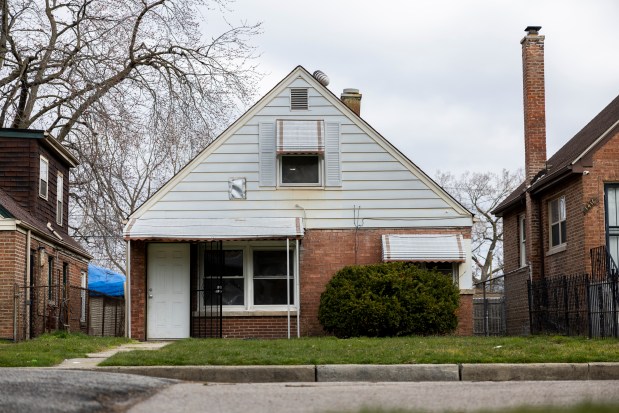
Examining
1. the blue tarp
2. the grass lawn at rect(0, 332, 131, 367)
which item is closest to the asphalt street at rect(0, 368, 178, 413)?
the grass lawn at rect(0, 332, 131, 367)

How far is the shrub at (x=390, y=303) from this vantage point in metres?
20.8

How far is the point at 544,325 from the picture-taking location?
22422 millimetres

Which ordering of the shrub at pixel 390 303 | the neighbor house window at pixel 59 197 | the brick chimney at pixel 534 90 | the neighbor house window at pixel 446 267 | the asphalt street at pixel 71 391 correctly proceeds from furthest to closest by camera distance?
the neighbor house window at pixel 59 197, the brick chimney at pixel 534 90, the neighbor house window at pixel 446 267, the shrub at pixel 390 303, the asphalt street at pixel 71 391

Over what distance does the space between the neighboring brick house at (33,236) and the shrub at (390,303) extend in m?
6.73

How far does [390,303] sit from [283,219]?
3.76 meters

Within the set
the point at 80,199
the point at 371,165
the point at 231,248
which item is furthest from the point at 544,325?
the point at 80,199

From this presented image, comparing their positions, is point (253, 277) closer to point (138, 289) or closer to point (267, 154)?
point (138, 289)

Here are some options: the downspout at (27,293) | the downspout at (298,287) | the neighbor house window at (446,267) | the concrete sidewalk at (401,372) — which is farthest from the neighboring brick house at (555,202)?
the downspout at (27,293)

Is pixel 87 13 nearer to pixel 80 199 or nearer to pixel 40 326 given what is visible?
pixel 80 199

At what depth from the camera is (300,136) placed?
76.6ft

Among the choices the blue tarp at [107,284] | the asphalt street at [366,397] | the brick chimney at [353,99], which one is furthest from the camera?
the blue tarp at [107,284]

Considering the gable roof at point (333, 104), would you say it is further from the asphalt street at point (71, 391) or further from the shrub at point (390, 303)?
the asphalt street at point (71, 391)

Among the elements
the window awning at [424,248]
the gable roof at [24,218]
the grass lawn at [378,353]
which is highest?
the gable roof at [24,218]

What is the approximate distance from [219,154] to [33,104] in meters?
12.7
